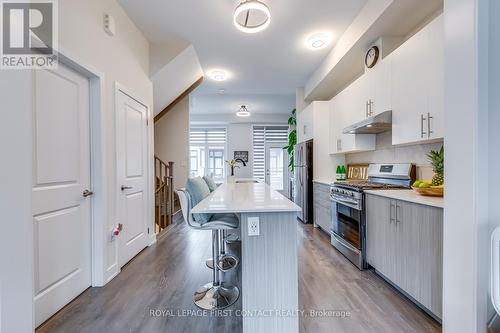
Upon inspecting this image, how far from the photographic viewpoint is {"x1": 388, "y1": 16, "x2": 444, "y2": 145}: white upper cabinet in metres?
2.05

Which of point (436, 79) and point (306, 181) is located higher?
point (436, 79)

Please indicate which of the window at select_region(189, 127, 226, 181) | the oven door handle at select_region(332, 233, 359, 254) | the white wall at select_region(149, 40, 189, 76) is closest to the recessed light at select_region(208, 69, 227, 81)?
the white wall at select_region(149, 40, 189, 76)

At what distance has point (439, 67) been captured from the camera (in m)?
2.03

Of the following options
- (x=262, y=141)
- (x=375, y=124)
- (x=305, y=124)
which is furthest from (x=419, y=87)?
(x=262, y=141)

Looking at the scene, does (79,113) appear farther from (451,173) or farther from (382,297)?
(382,297)

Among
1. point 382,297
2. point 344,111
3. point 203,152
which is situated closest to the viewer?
point 382,297

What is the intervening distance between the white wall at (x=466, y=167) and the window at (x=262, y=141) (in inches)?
297

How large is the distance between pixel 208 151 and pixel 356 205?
6.99m

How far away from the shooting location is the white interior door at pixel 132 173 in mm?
2785

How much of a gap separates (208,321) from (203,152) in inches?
299

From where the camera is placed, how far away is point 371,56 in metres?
3.08

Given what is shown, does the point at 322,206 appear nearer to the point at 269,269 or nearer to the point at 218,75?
the point at 269,269

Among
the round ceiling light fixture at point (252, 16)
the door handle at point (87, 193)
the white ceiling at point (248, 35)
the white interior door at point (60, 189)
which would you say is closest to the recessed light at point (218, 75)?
the white ceiling at point (248, 35)

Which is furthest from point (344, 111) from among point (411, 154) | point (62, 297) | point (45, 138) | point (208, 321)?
point (62, 297)
